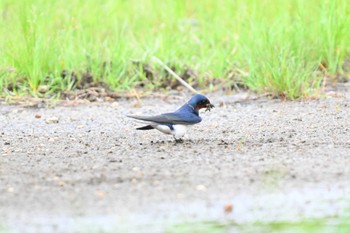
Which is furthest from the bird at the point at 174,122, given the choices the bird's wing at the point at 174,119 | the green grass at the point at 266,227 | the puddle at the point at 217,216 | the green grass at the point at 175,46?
the green grass at the point at 266,227

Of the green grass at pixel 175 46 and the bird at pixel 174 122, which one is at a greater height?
the bird at pixel 174 122

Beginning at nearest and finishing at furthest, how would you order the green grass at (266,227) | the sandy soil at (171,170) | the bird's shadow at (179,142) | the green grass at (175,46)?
1. the green grass at (266,227)
2. the sandy soil at (171,170)
3. the bird's shadow at (179,142)
4. the green grass at (175,46)

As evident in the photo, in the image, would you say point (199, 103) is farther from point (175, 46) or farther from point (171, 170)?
point (175, 46)

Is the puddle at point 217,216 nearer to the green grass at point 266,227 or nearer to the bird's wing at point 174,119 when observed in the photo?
the green grass at point 266,227

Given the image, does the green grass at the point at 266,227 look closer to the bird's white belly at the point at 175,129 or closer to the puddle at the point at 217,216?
the puddle at the point at 217,216

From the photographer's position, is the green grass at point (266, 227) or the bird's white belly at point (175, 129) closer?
the green grass at point (266, 227)

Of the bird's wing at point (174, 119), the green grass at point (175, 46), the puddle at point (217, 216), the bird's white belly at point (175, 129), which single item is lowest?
the green grass at point (175, 46)

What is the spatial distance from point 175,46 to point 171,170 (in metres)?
3.91

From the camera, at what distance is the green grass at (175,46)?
27.5ft

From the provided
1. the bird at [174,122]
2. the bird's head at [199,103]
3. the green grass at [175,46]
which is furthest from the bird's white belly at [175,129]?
the green grass at [175,46]

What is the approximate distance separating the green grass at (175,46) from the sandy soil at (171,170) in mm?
569

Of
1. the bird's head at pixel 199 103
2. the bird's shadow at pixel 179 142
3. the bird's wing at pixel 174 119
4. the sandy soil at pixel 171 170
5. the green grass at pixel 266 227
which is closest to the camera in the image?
the green grass at pixel 266 227

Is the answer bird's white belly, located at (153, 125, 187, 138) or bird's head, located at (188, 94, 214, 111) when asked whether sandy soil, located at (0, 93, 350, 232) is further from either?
bird's head, located at (188, 94, 214, 111)

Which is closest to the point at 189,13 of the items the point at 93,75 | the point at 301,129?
the point at 93,75
